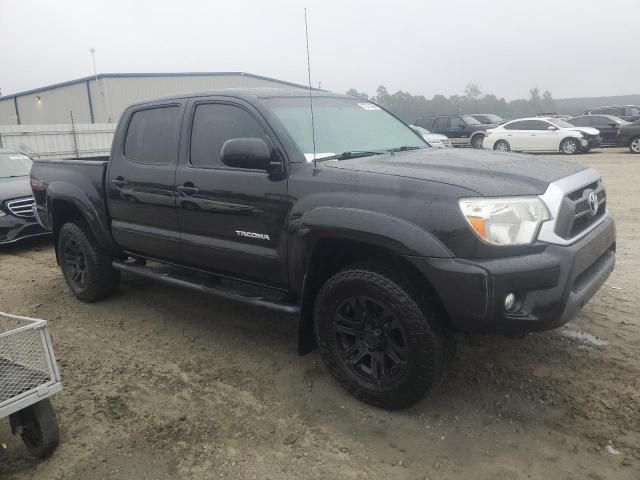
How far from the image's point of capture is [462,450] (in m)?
2.79

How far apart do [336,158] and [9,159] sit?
23.8ft

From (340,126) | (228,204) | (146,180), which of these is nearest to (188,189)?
(228,204)

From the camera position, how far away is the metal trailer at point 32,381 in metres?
2.73

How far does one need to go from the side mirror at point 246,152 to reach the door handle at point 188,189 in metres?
0.65

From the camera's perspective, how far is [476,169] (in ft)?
10.1

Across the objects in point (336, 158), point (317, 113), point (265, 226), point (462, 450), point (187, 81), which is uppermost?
point (187, 81)

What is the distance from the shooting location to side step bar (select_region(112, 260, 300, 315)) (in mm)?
3492

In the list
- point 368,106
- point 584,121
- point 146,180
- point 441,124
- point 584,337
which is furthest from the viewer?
point 441,124

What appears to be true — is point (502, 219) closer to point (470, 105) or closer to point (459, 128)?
point (459, 128)

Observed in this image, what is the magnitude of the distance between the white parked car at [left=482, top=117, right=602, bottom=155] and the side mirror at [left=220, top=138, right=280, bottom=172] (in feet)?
56.2

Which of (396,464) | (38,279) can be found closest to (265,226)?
(396,464)

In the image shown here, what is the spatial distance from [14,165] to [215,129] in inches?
244

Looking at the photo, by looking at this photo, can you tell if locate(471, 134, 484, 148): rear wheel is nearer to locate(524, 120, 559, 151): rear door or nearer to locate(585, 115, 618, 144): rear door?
locate(524, 120, 559, 151): rear door

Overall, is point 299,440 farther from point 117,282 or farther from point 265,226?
point 117,282
